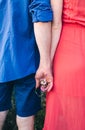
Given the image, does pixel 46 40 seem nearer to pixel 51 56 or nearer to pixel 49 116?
pixel 51 56

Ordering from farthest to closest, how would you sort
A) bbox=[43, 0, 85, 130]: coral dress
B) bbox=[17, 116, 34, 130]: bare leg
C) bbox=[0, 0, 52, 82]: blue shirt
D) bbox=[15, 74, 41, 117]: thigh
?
bbox=[17, 116, 34, 130]: bare leg
bbox=[15, 74, 41, 117]: thigh
bbox=[0, 0, 52, 82]: blue shirt
bbox=[43, 0, 85, 130]: coral dress

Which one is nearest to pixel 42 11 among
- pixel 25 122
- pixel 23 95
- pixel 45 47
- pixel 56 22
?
pixel 56 22

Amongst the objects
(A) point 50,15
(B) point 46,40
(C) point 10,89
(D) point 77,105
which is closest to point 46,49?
(B) point 46,40

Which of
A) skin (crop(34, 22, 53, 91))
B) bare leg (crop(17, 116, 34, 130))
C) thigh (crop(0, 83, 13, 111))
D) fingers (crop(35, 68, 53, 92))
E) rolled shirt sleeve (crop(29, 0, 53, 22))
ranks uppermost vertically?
rolled shirt sleeve (crop(29, 0, 53, 22))

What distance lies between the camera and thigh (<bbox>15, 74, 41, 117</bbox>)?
9.30ft

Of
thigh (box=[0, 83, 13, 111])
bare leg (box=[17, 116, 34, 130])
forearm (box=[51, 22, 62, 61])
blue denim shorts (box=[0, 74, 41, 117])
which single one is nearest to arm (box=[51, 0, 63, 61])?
forearm (box=[51, 22, 62, 61])

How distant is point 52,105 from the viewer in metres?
2.51

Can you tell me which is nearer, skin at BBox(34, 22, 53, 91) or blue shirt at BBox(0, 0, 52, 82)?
skin at BBox(34, 22, 53, 91)

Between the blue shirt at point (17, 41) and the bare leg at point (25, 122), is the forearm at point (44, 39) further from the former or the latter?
the bare leg at point (25, 122)

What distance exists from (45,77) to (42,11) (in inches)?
15.8

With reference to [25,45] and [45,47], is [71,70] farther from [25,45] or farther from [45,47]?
[25,45]

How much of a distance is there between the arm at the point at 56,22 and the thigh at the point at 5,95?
53 centimetres

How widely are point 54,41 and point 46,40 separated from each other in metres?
0.05

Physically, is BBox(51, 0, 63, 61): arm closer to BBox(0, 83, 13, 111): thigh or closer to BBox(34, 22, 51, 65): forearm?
BBox(34, 22, 51, 65): forearm
